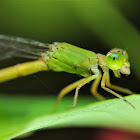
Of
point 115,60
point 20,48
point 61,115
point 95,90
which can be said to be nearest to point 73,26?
point 20,48

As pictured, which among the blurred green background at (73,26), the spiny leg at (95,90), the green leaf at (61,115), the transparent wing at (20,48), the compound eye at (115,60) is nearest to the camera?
A: the green leaf at (61,115)

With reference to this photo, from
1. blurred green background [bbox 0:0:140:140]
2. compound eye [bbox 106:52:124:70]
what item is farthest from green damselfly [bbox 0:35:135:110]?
blurred green background [bbox 0:0:140:140]

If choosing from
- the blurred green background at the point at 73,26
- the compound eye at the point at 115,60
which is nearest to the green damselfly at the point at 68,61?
the compound eye at the point at 115,60

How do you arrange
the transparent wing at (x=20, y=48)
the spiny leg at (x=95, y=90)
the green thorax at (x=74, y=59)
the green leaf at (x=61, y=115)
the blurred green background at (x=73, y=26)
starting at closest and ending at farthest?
1. the green leaf at (x=61, y=115)
2. the green thorax at (x=74, y=59)
3. the blurred green background at (x=73, y=26)
4. the transparent wing at (x=20, y=48)
5. the spiny leg at (x=95, y=90)

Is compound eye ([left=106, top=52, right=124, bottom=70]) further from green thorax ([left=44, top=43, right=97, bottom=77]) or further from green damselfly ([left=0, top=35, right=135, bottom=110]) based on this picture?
green thorax ([left=44, top=43, right=97, bottom=77])

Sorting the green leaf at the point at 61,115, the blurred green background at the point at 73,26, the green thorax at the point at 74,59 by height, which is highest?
the blurred green background at the point at 73,26

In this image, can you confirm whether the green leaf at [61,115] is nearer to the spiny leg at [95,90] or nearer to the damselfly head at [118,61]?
the spiny leg at [95,90]

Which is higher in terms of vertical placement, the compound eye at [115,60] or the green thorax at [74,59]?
the green thorax at [74,59]
